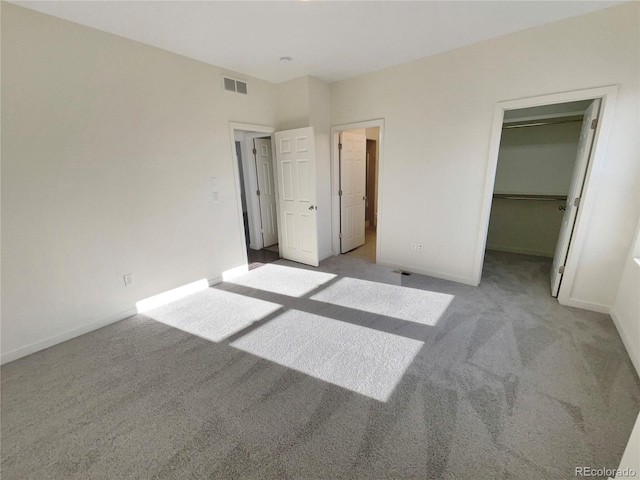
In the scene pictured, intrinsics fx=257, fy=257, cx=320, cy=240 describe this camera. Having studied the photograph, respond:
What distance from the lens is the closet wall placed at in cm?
387

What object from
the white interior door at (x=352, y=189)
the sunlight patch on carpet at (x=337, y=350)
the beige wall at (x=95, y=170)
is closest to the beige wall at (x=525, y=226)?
the white interior door at (x=352, y=189)

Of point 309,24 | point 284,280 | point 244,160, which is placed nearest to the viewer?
point 309,24

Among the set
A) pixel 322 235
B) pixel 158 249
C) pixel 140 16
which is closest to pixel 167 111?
pixel 140 16

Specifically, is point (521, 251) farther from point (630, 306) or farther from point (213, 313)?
point (213, 313)

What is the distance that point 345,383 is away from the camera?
5.97ft

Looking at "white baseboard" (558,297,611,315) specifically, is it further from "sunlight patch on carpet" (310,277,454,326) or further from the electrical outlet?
the electrical outlet

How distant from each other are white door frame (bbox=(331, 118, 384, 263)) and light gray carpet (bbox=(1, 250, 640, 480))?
1.49 metres

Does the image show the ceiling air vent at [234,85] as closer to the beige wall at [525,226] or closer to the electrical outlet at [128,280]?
the electrical outlet at [128,280]

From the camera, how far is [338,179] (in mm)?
4355

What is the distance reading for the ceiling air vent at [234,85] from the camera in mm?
3277

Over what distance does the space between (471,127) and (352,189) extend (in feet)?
7.00

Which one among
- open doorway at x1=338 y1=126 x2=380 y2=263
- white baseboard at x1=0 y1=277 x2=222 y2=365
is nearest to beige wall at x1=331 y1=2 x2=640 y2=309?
open doorway at x1=338 y1=126 x2=380 y2=263

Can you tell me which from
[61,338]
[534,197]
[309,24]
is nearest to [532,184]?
[534,197]

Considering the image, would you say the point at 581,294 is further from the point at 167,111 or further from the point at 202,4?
the point at 167,111
